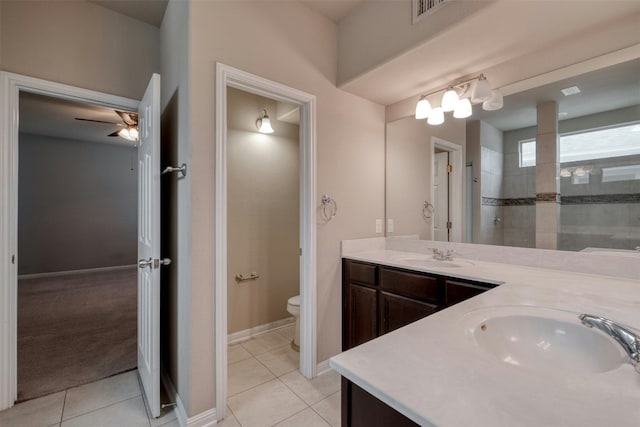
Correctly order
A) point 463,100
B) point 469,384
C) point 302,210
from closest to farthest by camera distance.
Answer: point 469,384
point 463,100
point 302,210

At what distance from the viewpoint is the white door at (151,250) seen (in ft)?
5.53

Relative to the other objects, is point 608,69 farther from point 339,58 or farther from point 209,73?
point 209,73

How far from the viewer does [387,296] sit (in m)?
1.99

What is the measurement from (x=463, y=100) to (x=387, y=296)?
151 centimetres

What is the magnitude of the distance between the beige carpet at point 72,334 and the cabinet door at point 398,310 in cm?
205

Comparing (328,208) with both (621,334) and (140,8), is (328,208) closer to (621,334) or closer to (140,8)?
(621,334)

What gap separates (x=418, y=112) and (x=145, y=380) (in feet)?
9.04

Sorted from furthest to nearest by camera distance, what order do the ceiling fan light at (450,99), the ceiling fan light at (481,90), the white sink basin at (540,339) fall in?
the ceiling fan light at (450,99)
the ceiling fan light at (481,90)
the white sink basin at (540,339)

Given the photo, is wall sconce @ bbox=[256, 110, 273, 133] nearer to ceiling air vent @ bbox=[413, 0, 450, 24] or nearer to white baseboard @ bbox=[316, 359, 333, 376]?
ceiling air vent @ bbox=[413, 0, 450, 24]

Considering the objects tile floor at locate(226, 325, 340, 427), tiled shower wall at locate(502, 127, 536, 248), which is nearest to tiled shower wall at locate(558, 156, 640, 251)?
tiled shower wall at locate(502, 127, 536, 248)

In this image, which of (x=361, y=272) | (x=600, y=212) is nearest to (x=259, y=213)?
(x=361, y=272)

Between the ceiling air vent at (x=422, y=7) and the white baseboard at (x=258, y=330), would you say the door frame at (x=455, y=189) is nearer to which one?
the ceiling air vent at (x=422, y=7)

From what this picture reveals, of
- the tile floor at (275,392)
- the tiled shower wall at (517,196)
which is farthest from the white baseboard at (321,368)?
the tiled shower wall at (517,196)

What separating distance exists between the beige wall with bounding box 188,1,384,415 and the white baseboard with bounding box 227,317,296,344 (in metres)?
0.95
